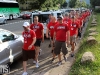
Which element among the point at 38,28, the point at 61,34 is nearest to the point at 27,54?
the point at 61,34

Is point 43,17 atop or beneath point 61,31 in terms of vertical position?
beneath

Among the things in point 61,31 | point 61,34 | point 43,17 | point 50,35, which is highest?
point 61,31

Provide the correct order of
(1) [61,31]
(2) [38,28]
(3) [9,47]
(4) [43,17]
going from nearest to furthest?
(3) [9,47], (1) [61,31], (2) [38,28], (4) [43,17]

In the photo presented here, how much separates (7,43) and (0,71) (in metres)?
1.03

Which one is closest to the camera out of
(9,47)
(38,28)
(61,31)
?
(9,47)

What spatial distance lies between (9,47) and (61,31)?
183 cm

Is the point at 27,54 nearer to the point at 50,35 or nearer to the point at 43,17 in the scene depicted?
the point at 50,35

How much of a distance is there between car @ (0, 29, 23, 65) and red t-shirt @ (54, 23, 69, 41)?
1.52 metres

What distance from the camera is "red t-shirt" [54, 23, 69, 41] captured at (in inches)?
293

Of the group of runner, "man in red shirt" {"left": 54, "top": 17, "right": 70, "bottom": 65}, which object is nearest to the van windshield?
the group of runner

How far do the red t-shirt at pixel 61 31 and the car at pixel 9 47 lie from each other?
152 cm

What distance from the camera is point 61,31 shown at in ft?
24.5

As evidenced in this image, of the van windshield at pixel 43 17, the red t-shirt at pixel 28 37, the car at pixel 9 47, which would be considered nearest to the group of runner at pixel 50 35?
the red t-shirt at pixel 28 37

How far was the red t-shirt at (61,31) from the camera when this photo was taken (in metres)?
7.45
